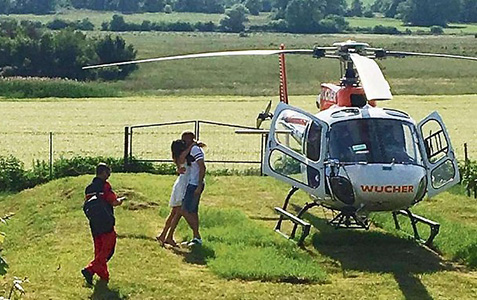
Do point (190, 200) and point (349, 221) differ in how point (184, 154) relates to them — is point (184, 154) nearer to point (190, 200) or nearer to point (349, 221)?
point (190, 200)

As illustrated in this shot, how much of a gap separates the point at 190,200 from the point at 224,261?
119cm

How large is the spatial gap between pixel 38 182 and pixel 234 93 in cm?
2963

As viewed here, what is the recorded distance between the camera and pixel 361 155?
12.4m

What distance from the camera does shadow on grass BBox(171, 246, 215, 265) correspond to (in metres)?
12.1

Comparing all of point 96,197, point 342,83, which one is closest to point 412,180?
point 342,83

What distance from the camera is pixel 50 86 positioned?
47.6m

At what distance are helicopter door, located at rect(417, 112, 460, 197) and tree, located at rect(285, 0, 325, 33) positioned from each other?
89.7 metres

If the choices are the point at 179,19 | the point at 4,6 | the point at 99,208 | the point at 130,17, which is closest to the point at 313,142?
the point at 99,208

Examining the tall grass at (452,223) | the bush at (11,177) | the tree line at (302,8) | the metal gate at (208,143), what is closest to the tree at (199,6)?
the tree line at (302,8)

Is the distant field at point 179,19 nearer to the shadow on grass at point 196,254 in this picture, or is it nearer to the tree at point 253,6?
the tree at point 253,6

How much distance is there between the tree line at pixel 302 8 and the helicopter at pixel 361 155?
3541 inches

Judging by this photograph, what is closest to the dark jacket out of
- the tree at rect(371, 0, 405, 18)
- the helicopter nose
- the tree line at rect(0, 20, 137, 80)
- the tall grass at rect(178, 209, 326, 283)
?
the tall grass at rect(178, 209, 326, 283)

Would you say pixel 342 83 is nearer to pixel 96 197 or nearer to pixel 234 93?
pixel 96 197

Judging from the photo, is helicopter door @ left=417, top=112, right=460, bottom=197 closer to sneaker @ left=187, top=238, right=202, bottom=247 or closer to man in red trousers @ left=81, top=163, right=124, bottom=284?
sneaker @ left=187, top=238, right=202, bottom=247
